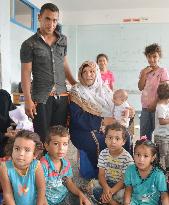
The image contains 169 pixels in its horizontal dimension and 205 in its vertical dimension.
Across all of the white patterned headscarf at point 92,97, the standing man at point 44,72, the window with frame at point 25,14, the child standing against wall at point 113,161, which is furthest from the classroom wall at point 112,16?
the child standing against wall at point 113,161

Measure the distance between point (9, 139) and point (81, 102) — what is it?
703 millimetres

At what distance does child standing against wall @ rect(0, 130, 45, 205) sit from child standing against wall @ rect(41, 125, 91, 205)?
0.50 ft

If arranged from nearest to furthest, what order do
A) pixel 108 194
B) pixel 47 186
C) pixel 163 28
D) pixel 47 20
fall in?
pixel 47 186 → pixel 108 194 → pixel 47 20 → pixel 163 28

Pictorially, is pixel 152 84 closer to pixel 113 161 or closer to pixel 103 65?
pixel 113 161

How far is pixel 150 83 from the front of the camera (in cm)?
318

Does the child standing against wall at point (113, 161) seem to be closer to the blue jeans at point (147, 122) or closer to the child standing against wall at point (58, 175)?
the child standing against wall at point (58, 175)

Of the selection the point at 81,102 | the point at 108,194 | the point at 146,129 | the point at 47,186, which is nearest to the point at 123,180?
the point at 108,194

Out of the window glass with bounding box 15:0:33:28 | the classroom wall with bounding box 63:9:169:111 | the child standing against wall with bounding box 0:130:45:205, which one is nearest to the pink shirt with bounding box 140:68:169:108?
the child standing against wall with bounding box 0:130:45:205

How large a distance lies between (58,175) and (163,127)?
4.25ft

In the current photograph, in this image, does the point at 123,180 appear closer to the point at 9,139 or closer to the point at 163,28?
the point at 9,139

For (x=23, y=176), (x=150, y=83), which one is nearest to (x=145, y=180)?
(x=23, y=176)

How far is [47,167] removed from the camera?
193cm

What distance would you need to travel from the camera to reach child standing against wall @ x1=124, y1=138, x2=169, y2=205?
190cm

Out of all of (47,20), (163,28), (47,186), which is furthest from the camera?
(163,28)
